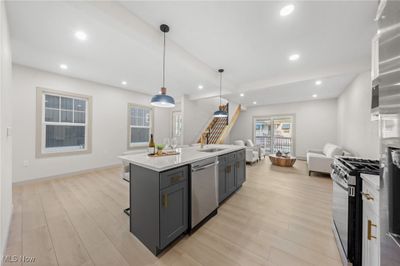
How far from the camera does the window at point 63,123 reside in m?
3.68

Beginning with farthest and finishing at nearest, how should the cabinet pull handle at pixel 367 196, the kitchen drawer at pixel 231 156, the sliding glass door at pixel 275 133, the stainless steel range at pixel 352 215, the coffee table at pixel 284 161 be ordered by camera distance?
the sliding glass door at pixel 275 133
the coffee table at pixel 284 161
the kitchen drawer at pixel 231 156
the stainless steel range at pixel 352 215
the cabinet pull handle at pixel 367 196

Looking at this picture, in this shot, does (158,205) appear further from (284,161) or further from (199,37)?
(284,161)

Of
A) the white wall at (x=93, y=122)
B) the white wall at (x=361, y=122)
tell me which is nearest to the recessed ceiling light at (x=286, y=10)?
the white wall at (x=361, y=122)

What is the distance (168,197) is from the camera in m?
1.53

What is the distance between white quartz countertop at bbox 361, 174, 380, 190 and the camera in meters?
0.97

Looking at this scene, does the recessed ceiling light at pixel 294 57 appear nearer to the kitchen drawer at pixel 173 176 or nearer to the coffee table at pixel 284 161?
the kitchen drawer at pixel 173 176

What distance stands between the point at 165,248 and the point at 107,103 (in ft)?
15.6

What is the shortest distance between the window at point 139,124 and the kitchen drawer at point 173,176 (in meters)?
4.42

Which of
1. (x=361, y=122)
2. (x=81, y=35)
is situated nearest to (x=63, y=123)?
(x=81, y=35)

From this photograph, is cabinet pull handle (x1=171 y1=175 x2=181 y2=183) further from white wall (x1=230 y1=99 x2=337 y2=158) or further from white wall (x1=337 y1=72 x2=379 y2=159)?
white wall (x1=230 y1=99 x2=337 y2=158)

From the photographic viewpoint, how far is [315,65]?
3363 mm

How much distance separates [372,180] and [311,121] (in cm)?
680

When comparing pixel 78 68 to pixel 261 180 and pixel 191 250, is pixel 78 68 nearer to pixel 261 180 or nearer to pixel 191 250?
pixel 191 250

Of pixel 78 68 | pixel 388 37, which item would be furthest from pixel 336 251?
pixel 78 68
